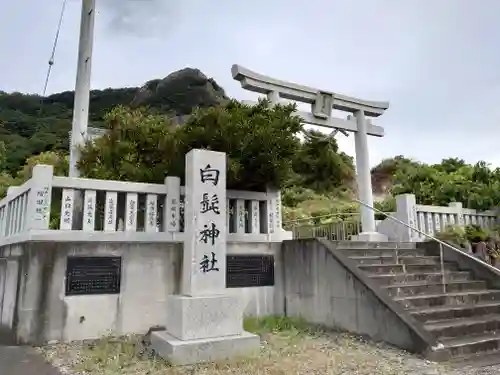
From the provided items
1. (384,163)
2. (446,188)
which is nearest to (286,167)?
(446,188)

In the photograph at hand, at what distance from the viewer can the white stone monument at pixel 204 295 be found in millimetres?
4699

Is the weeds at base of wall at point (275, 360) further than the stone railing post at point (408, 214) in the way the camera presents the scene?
No

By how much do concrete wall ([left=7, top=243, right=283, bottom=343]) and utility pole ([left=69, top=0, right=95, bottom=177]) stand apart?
2740 mm

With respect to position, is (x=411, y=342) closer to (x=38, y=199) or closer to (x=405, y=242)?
(x=405, y=242)

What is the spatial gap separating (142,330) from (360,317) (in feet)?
11.0

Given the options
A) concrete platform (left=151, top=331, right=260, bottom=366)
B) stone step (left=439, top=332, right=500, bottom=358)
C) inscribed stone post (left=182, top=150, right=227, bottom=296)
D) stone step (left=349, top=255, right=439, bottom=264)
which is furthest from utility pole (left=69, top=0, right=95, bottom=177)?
Result: stone step (left=439, top=332, right=500, bottom=358)

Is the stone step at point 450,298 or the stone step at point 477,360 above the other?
the stone step at point 450,298

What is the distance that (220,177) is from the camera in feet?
18.7

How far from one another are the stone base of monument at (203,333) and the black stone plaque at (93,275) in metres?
1.27

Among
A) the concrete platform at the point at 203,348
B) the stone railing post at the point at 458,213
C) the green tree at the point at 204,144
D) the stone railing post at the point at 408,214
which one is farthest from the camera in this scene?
the stone railing post at the point at 458,213

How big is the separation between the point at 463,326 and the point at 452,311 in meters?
0.41

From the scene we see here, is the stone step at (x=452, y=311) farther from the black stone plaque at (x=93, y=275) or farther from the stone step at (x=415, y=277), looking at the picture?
the black stone plaque at (x=93, y=275)

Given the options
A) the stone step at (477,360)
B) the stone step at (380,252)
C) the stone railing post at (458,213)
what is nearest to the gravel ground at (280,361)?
the stone step at (477,360)

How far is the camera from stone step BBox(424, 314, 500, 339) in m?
5.20
